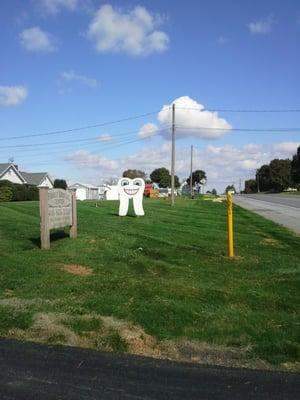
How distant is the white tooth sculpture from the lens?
23.5m

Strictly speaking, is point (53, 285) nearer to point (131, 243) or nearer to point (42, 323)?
point (42, 323)

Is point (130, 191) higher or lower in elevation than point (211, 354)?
higher

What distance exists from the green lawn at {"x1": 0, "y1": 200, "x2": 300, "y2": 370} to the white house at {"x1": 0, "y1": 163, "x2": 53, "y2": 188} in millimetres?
65387

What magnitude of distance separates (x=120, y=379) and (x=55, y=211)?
7.93m

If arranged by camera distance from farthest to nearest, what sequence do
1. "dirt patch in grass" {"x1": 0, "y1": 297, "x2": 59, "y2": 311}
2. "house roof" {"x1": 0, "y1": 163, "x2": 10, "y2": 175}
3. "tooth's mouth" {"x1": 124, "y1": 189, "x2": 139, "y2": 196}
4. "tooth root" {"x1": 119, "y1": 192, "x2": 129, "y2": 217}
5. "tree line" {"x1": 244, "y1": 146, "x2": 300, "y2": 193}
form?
"tree line" {"x1": 244, "y1": 146, "x2": 300, "y2": 193}
"house roof" {"x1": 0, "y1": 163, "x2": 10, "y2": 175}
"tooth's mouth" {"x1": 124, "y1": 189, "x2": 139, "y2": 196}
"tooth root" {"x1": 119, "y1": 192, "x2": 129, "y2": 217}
"dirt patch in grass" {"x1": 0, "y1": 297, "x2": 59, "y2": 311}

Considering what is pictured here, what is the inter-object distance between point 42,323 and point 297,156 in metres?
125

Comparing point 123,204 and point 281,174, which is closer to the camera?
point 123,204

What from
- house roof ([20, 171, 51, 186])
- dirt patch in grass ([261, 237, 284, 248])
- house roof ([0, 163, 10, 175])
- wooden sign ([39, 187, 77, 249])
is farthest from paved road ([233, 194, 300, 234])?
house roof ([20, 171, 51, 186])

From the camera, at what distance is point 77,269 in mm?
9383

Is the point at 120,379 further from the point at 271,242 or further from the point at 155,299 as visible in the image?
the point at 271,242

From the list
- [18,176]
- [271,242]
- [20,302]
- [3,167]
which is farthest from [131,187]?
[18,176]

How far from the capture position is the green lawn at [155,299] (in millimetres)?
5801

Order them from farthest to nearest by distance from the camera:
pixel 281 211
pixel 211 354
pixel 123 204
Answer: pixel 281 211
pixel 123 204
pixel 211 354

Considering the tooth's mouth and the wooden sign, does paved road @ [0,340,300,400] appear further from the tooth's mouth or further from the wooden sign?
the tooth's mouth
